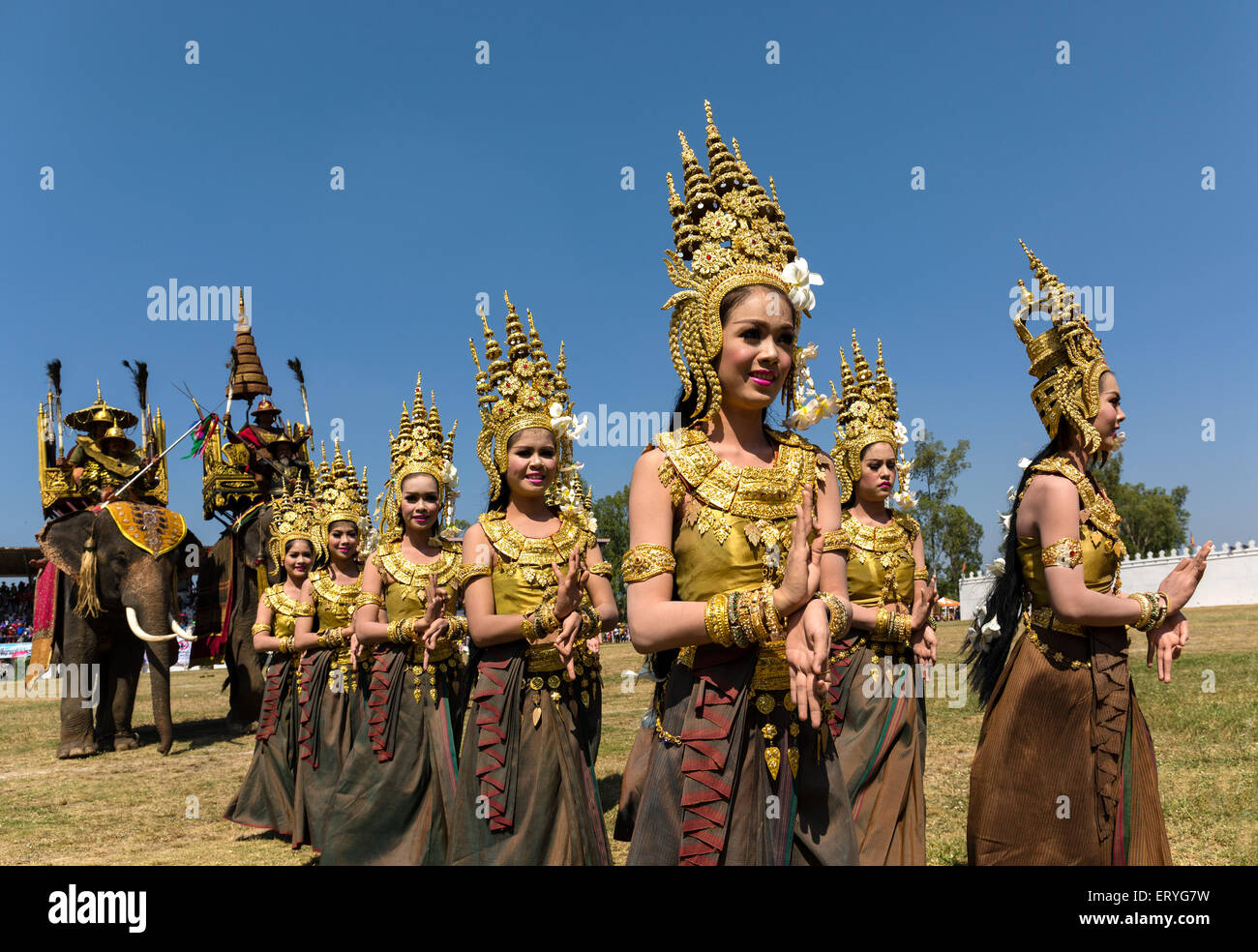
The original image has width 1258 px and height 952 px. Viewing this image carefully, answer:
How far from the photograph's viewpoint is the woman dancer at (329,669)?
26.7ft

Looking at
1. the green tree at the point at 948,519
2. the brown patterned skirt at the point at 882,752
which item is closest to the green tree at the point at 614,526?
the green tree at the point at 948,519

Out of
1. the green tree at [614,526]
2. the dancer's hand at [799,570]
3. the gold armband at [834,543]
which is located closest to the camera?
the dancer's hand at [799,570]

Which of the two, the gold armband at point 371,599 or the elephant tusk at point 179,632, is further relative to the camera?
the elephant tusk at point 179,632

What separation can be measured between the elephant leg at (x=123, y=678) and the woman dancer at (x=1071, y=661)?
13.8 m

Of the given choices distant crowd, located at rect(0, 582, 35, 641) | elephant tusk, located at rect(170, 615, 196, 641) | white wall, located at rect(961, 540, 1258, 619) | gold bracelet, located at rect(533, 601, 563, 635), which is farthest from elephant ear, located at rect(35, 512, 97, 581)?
white wall, located at rect(961, 540, 1258, 619)

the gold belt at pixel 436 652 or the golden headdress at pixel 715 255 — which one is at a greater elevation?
the golden headdress at pixel 715 255

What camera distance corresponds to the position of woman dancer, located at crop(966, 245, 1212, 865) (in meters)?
4.41

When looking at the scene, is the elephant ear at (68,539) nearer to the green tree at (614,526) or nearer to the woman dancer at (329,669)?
the woman dancer at (329,669)

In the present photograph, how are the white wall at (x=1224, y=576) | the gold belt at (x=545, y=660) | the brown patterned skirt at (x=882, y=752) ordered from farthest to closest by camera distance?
1. the white wall at (x=1224, y=576)
2. the brown patterned skirt at (x=882, y=752)
3. the gold belt at (x=545, y=660)

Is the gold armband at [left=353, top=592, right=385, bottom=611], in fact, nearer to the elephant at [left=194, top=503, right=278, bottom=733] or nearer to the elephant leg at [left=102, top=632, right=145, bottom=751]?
the elephant at [left=194, top=503, right=278, bottom=733]

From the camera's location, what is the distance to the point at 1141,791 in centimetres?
443

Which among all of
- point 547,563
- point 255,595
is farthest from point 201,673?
point 547,563

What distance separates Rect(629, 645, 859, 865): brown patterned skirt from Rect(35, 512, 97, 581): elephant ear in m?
13.3

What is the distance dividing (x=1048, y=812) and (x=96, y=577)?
44.3 ft
